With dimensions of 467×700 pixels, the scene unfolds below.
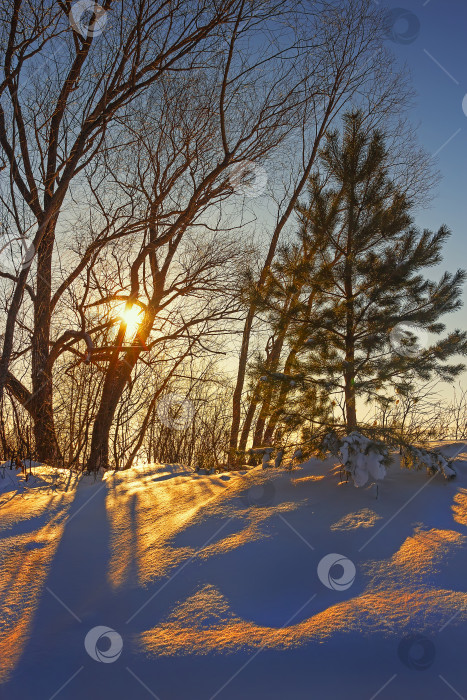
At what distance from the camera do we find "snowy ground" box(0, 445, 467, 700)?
1599 millimetres

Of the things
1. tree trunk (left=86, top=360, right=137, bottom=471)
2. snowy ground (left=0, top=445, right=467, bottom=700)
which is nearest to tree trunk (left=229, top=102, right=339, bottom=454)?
tree trunk (left=86, top=360, right=137, bottom=471)

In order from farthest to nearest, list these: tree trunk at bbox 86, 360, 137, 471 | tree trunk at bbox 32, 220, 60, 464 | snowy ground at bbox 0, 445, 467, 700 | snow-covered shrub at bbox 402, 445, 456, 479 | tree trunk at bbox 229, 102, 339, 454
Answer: tree trunk at bbox 229, 102, 339, 454 < tree trunk at bbox 86, 360, 137, 471 < tree trunk at bbox 32, 220, 60, 464 < snow-covered shrub at bbox 402, 445, 456, 479 < snowy ground at bbox 0, 445, 467, 700

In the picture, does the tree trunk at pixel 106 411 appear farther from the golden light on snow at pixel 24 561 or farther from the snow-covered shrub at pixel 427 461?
the snow-covered shrub at pixel 427 461

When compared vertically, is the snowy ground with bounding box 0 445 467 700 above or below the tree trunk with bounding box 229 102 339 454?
below

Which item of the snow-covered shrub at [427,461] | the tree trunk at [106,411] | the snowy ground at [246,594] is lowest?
the snowy ground at [246,594]

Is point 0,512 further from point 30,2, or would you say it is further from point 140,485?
point 30,2

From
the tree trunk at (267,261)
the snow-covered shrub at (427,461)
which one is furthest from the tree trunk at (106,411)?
the snow-covered shrub at (427,461)

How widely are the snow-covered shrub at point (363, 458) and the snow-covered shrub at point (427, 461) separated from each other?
262mm

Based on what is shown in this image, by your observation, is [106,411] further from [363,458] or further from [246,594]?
[246,594]

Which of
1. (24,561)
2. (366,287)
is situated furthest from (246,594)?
(366,287)

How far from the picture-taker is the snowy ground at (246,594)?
160cm

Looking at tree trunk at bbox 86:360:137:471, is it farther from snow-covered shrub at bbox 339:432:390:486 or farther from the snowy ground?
snow-covered shrub at bbox 339:432:390:486

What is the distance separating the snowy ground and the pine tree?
101 cm

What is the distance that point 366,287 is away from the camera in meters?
4.33
